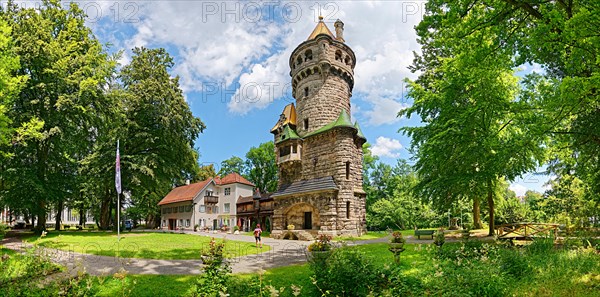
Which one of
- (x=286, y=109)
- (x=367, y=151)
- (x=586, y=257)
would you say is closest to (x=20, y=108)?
(x=286, y=109)

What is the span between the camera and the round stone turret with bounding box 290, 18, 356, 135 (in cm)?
3228

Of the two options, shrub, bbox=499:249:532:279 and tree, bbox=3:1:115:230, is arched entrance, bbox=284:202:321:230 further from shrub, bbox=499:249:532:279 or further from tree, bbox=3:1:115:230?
shrub, bbox=499:249:532:279

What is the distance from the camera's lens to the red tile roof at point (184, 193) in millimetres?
49491

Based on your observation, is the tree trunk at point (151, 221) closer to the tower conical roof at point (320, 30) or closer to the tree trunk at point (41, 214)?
the tree trunk at point (41, 214)

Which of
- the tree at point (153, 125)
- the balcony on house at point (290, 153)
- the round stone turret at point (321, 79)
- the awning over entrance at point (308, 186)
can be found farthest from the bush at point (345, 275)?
the tree at point (153, 125)

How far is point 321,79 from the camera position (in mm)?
32625

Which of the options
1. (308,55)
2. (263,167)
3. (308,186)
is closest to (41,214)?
(308,186)

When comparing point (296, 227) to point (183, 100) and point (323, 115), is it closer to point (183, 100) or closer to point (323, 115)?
point (323, 115)

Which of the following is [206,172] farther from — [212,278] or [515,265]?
[515,265]

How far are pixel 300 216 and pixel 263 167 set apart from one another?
29968 millimetres

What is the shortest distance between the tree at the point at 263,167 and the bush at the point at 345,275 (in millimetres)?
50129

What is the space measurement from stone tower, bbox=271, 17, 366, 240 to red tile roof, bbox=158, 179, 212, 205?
19.7 metres

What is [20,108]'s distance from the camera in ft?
82.3

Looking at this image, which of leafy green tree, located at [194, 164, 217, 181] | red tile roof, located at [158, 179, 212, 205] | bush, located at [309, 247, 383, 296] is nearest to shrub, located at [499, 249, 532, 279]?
bush, located at [309, 247, 383, 296]
